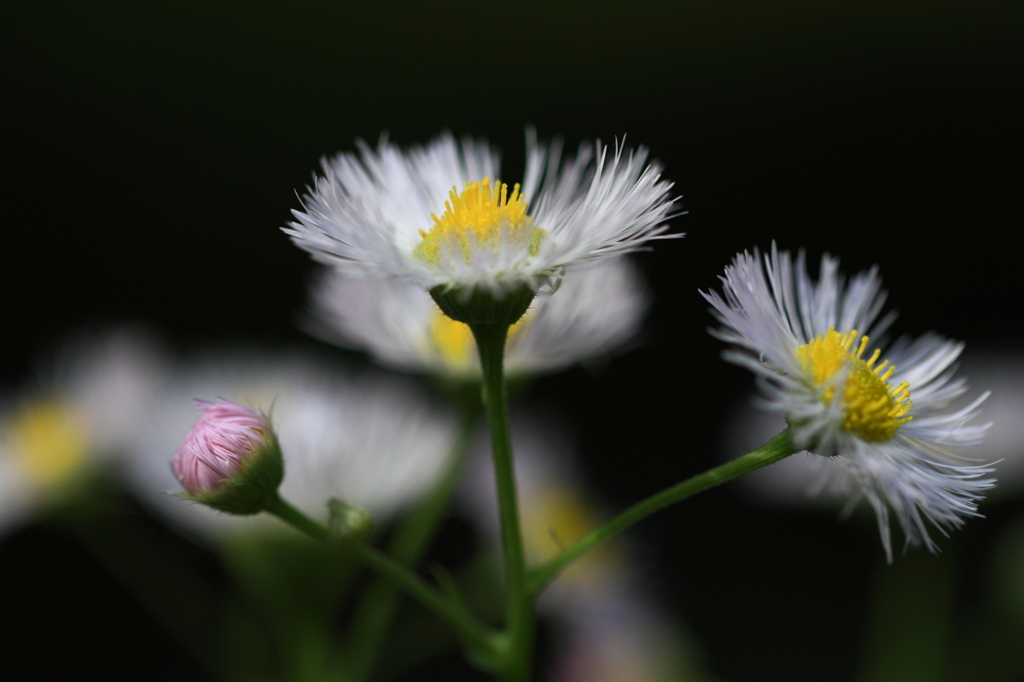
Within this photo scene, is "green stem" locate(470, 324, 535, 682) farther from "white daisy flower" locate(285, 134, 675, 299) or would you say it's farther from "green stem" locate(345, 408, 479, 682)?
"green stem" locate(345, 408, 479, 682)

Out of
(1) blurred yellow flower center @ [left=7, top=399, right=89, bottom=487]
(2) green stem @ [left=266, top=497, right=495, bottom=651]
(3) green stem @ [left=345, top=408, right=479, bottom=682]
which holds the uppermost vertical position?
(2) green stem @ [left=266, top=497, right=495, bottom=651]

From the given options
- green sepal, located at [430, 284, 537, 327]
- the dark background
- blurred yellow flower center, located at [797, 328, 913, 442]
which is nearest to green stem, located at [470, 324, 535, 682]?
green sepal, located at [430, 284, 537, 327]

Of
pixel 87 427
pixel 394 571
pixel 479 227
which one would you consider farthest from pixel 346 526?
pixel 87 427

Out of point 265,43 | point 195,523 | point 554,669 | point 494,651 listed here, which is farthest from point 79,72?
point 494,651

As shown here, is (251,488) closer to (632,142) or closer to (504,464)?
(504,464)

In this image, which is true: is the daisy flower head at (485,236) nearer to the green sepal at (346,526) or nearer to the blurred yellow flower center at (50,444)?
→ the green sepal at (346,526)

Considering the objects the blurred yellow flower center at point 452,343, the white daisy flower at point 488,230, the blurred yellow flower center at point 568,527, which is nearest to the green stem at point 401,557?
the blurred yellow flower center at point 452,343
